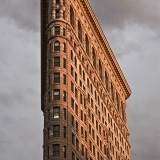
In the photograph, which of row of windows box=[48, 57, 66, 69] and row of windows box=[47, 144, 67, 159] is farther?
row of windows box=[48, 57, 66, 69]

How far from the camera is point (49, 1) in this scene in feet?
380

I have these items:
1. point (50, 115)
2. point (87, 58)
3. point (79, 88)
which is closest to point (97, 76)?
point (87, 58)

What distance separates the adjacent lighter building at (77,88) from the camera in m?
98.7

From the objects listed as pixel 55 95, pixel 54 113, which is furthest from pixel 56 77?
pixel 54 113

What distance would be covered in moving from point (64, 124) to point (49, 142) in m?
5.06

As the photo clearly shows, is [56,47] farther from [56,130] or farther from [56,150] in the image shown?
[56,150]

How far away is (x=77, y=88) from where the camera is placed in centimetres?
11012

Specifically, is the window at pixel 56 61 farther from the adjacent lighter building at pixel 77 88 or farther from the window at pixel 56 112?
the window at pixel 56 112

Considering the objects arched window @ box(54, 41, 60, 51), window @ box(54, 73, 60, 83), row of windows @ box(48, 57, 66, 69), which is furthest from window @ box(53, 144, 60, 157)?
arched window @ box(54, 41, 60, 51)

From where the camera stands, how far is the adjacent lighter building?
9869 centimetres

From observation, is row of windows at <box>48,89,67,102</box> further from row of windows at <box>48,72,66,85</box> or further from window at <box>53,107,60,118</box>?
window at <box>53,107,60,118</box>

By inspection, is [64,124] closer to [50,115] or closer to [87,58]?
[50,115]

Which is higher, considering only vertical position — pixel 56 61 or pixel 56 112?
pixel 56 61

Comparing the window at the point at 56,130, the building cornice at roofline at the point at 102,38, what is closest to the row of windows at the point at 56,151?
the window at the point at 56,130
